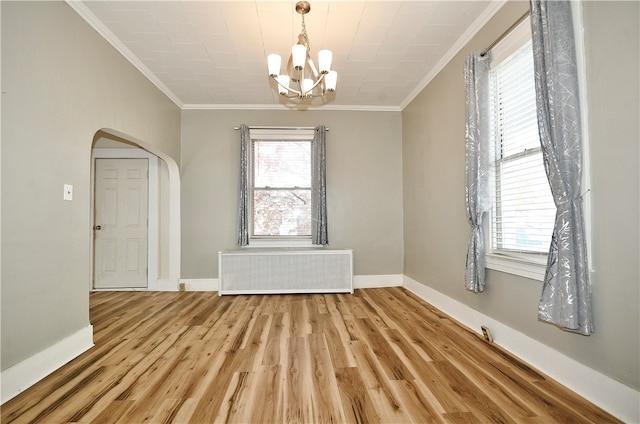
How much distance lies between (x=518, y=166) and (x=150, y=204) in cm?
474

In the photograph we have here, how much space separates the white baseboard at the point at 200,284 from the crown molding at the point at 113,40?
2.65m

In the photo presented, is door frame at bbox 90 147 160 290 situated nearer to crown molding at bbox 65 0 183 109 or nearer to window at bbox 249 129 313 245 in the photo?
crown molding at bbox 65 0 183 109

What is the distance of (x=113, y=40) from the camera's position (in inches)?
107

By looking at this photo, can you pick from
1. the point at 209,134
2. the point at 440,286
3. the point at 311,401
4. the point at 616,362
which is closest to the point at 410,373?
the point at 311,401

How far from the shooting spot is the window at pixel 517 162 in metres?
1.99

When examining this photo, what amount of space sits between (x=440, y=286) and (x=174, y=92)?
423 centimetres

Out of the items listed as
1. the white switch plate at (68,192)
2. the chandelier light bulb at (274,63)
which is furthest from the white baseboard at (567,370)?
the white switch plate at (68,192)

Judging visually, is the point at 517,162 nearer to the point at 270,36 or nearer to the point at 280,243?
A: the point at 270,36

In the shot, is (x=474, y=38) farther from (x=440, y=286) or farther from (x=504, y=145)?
(x=440, y=286)

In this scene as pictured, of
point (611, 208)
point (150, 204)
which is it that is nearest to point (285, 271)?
point (150, 204)

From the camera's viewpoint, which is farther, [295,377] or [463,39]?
[463,39]

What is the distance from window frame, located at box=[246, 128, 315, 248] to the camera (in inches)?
174

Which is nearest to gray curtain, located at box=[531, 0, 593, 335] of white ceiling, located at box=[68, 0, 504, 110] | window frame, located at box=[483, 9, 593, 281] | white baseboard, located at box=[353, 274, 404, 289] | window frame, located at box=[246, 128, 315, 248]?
window frame, located at box=[483, 9, 593, 281]

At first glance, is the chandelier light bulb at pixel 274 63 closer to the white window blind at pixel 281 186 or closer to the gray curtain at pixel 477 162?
the gray curtain at pixel 477 162
